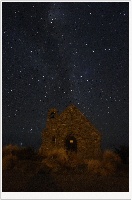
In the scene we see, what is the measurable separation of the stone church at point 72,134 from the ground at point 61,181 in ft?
13.3

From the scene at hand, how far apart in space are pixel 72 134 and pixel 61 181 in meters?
6.87

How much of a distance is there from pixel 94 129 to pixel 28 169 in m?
5.43

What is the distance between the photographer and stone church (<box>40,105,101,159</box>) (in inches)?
602

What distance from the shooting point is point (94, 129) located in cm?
1556

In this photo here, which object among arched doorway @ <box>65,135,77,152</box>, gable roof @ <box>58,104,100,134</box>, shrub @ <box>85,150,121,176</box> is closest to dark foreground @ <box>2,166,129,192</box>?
shrub @ <box>85,150,121,176</box>

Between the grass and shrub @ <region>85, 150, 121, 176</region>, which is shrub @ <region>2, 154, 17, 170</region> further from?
shrub @ <region>85, 150, 121, 176</region>

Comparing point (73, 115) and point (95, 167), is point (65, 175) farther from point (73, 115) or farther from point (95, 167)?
point (73, 115)

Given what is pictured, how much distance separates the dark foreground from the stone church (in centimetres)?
439

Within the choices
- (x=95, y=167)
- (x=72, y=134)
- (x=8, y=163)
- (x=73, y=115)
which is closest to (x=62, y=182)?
(x=95, y=167)

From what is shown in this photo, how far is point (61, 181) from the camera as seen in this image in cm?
893

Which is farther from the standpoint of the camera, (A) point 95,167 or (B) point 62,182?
(A) point 95,167

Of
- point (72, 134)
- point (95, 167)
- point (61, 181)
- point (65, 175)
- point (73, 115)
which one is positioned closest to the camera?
point (61, 181)

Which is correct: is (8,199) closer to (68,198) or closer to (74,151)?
(68,198)

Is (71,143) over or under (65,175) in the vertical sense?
over
